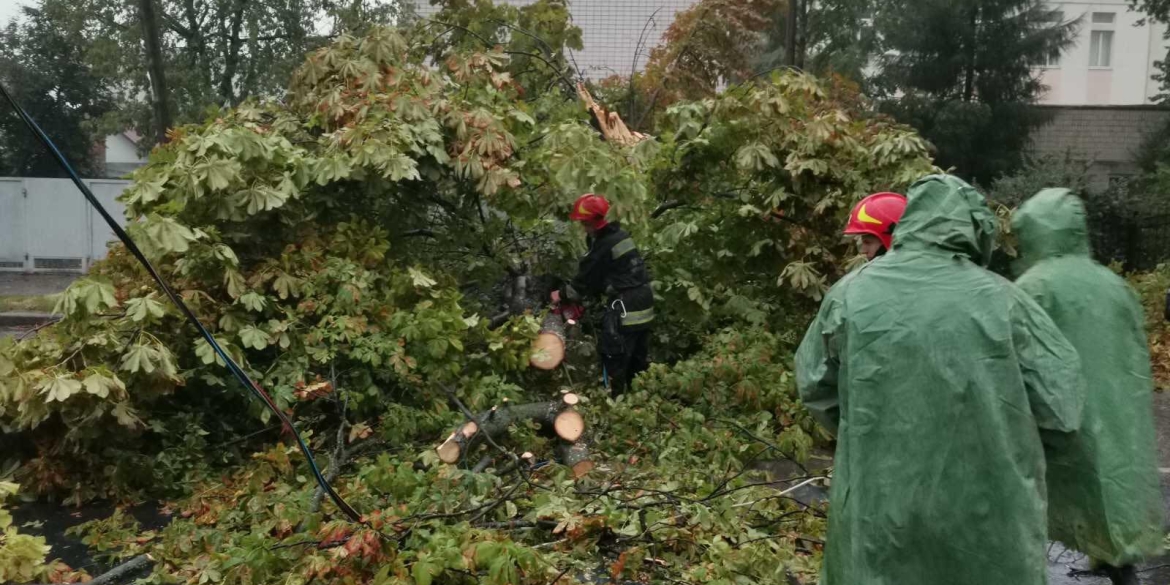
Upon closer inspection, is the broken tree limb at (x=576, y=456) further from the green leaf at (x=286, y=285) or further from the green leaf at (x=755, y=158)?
the green leaf at (x=755, y=158)

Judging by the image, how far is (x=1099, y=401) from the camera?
12.3 feet

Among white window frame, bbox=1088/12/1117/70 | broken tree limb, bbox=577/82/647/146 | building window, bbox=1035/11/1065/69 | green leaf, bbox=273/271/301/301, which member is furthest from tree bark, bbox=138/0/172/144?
white window frame, bbox=1088/12/1117/70

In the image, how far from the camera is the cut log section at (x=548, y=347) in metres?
7.07

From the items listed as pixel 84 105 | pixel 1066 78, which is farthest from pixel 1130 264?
pixel 84 105

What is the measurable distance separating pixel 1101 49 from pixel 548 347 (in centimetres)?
2794

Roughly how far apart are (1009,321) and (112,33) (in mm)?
15715

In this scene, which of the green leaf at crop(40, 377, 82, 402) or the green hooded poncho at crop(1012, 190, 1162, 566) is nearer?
the green hooded poncho at crop(1012, 190, 1162, 566)

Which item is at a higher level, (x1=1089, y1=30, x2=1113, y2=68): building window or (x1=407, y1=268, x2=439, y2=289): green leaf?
(x1=1089, y1=30, x2=1113, y2=68): building window

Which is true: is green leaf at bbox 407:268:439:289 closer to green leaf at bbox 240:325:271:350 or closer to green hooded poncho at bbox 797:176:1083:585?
green leaf at bbox 240:325:271:350

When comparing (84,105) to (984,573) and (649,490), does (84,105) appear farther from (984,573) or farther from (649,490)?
(984,573)

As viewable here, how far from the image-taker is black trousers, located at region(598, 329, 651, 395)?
7.61 m

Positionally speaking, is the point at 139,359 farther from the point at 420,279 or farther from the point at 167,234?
the point at 420,279

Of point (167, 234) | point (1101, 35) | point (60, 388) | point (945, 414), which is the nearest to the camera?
point (945, 414)

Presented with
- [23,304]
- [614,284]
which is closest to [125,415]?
[614,284]
